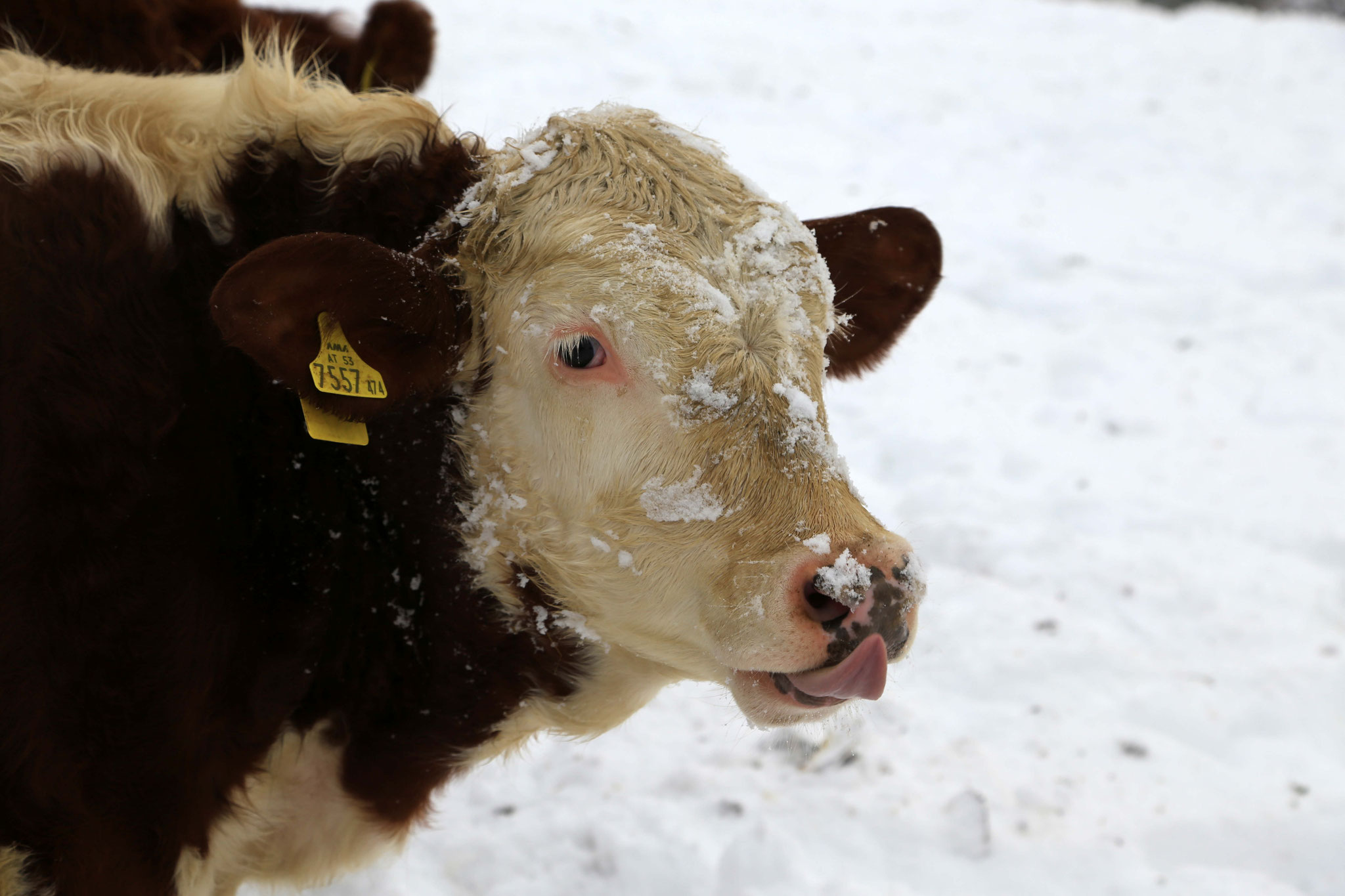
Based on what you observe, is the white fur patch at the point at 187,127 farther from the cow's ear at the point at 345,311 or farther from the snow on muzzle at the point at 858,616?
the snow on muzzle at the point at 858,616

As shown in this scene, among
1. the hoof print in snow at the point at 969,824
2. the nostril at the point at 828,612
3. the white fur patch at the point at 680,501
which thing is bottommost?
the hoof print in snow at the point at 969,824

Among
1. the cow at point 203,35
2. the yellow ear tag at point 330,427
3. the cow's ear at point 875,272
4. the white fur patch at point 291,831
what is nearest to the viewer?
the yellow ear tag at point 330,427

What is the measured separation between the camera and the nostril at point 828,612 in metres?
2.03

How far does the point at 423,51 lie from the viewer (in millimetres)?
4086

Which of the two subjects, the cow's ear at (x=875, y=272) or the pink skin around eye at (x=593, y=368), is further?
the cow's ear at (x=875, y=272)

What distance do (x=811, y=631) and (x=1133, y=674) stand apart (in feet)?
8.72

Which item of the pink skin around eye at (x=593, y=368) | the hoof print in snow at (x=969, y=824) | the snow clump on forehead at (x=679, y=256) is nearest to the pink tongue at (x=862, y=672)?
the snow clump on forehead at (x=679, y=256)

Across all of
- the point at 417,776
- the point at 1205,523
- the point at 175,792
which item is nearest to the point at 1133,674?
the point at 1205,523

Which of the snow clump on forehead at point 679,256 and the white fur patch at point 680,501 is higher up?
the snow clump on forehead at point 679,256

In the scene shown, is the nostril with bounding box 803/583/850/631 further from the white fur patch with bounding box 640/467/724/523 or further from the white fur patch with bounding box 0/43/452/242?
the white fur patch with bounding box 0/43/452/242

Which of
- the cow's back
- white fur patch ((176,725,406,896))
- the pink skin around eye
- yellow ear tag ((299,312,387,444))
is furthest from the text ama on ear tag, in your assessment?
white fur patch ((176,725,406,896))

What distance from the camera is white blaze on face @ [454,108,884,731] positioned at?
215cm

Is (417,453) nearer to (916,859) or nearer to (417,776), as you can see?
(417,776)

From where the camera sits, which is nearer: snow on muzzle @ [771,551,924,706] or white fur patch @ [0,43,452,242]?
snow on muzzle @ [771,551,924,706]
